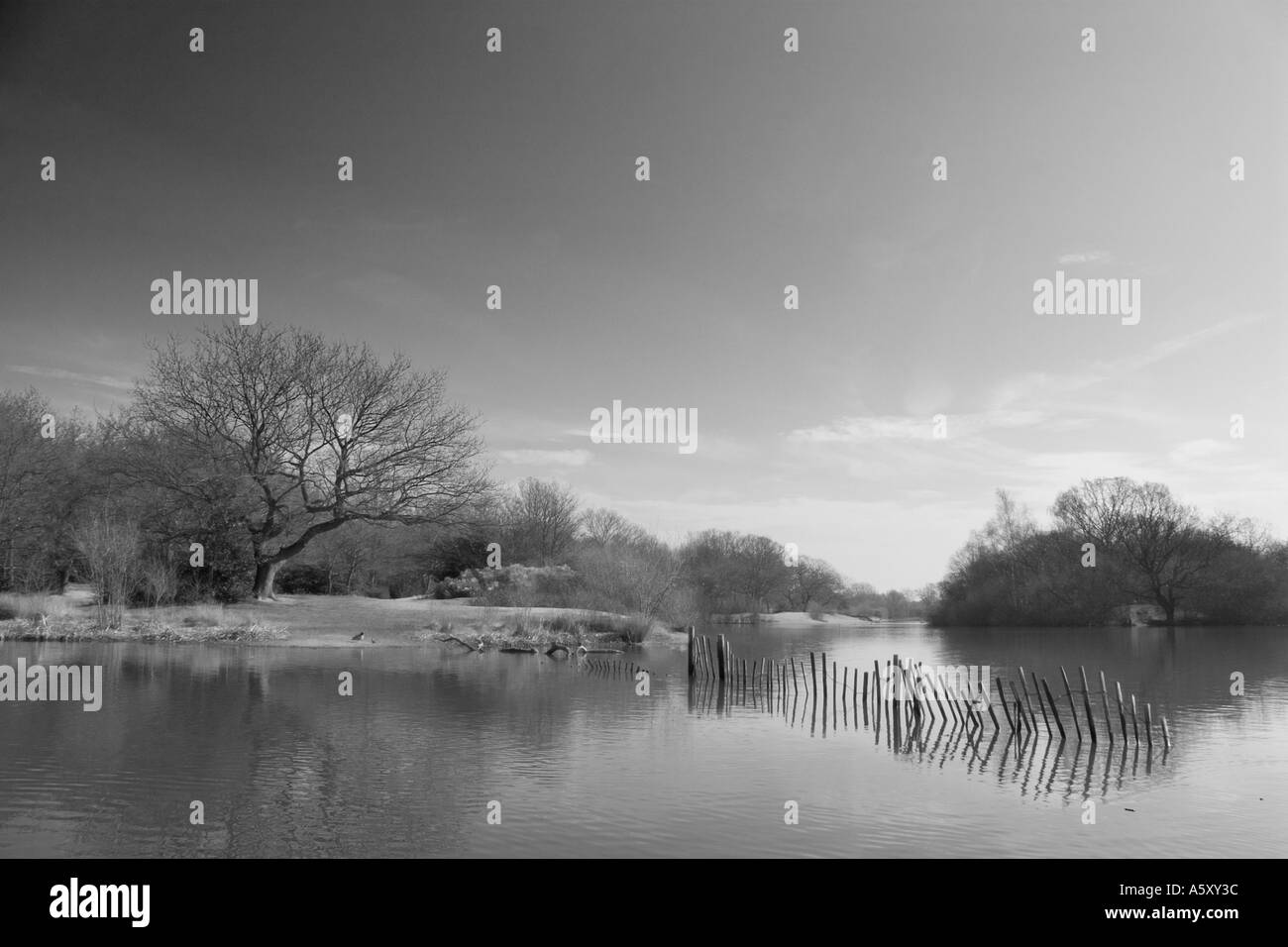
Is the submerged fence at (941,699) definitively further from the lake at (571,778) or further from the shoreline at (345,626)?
the shoreline at (345,626)

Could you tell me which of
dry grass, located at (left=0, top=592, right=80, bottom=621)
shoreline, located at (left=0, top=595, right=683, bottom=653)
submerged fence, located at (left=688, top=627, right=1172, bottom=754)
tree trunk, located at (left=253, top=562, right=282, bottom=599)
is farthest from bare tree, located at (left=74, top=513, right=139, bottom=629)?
submerged fence, located at (left=688, top=627, right=1172, bottom=754)

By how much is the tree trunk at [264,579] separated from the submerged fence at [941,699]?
641 inches

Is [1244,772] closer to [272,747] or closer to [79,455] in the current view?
[272,747]

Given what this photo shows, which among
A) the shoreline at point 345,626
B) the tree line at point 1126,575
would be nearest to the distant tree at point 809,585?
the tree line at point 1126,575

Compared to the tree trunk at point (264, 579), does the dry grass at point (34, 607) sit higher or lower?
lower

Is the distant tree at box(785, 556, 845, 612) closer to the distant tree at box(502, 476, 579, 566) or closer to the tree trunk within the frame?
the distant tree at box(502, 476, 579, 566)

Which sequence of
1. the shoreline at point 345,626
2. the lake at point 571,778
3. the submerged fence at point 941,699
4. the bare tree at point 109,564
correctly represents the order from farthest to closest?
1. the bare tree at point 109,564
2. the shoreline at point 345,626
3. the submerged fence at point 941,699
4. the lake at point 571,778

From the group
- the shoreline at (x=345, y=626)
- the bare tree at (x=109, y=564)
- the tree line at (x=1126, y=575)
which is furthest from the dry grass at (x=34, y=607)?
the tree line at (x=1126, y=575)

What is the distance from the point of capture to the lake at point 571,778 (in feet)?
28.3

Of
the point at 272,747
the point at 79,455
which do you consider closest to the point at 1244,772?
the point at 272,747

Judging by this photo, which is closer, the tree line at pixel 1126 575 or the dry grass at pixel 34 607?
the dry grass at pixel 34 607

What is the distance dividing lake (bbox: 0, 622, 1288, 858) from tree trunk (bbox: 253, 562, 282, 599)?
37.4 feet

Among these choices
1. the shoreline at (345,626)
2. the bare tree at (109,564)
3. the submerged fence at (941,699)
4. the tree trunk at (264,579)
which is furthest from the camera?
the tree trunk at (264,579)
